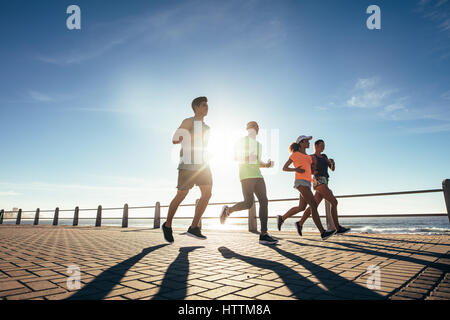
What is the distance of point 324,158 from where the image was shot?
556 cm

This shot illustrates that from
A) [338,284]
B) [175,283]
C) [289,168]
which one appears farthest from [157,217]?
[338,284]

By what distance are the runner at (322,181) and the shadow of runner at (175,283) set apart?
11.1ft

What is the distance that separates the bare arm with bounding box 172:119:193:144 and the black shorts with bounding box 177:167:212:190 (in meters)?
0.48

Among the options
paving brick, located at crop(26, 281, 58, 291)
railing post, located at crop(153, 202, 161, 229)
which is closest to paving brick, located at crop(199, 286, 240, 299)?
paving brick, located at crop(26, 281, 58, 291)

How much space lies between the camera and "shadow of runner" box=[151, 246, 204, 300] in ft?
5.44

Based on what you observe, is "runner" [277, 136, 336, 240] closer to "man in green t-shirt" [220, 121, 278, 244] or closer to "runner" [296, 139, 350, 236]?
"runner" [296, 139, 350, 236]

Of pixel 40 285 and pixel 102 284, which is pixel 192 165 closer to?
pixel 102 284

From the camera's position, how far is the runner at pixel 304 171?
484cm

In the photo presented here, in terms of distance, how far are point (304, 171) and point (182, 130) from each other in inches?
94.5

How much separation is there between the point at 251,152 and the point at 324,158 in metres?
1.90

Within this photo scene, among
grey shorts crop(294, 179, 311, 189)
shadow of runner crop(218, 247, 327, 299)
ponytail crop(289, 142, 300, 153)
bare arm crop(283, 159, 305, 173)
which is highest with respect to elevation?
ponytail crop(289, 142, 300, 153)

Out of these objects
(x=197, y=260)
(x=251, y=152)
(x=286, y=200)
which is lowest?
(x=197, y=260)
